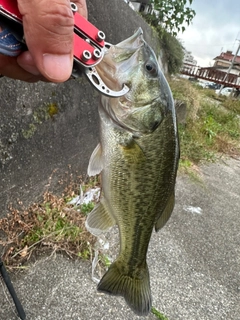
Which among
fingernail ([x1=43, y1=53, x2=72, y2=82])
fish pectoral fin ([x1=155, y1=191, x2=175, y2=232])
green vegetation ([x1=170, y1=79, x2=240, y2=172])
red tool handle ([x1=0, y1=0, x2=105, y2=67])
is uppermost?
red tool handle ([x1=0, y1=0, x2=105, y2=67])

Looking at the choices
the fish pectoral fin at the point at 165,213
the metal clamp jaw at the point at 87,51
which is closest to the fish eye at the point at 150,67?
the metal clamp jaw at the point at 87,51

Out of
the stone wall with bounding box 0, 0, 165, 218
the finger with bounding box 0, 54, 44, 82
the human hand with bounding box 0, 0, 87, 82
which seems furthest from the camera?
the stone wall with bounding box 0, 0, 165, 218

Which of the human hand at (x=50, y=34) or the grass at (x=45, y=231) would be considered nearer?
the human hand at (x=50, y=34)

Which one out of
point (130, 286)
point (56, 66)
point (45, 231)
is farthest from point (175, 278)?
point (56, 66)

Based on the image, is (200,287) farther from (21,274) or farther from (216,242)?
(21,274)

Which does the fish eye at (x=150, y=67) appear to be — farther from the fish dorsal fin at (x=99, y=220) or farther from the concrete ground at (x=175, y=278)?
the concrete ground at (x=175, y=278)

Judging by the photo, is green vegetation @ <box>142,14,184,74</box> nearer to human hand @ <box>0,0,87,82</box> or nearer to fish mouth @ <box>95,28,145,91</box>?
fish mouth @ <box>95,28,145,91</box>

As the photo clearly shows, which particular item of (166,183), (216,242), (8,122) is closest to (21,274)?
(8,122)

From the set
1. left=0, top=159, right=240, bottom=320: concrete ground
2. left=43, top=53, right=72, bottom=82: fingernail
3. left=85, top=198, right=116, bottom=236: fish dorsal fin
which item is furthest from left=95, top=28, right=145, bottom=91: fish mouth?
left=0, top=159, right=240, bottom=320: concrete ground
